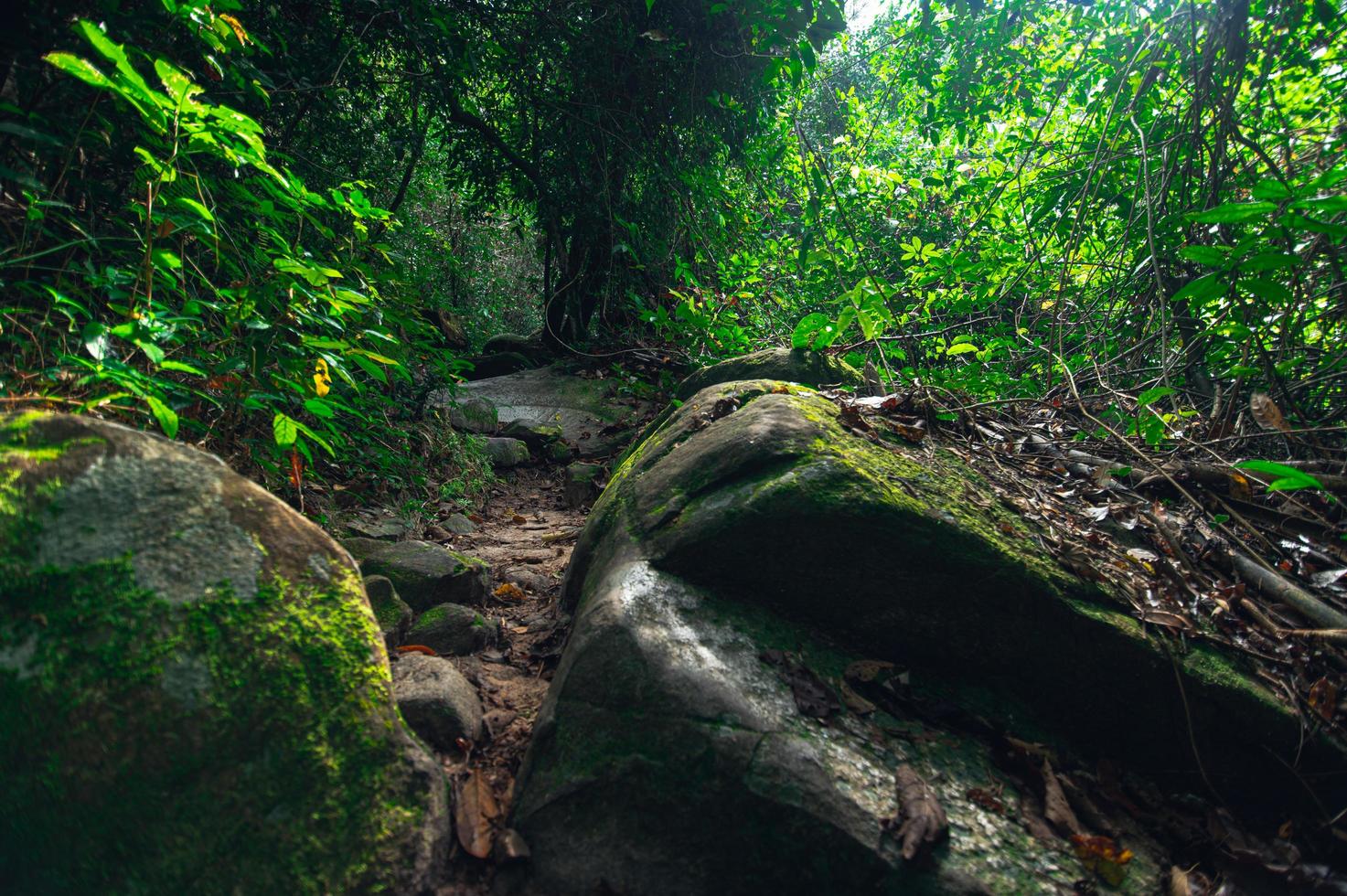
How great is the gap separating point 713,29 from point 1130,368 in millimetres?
4714

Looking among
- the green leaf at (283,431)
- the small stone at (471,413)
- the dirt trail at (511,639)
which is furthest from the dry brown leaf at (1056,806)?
the small stone at (471,413)

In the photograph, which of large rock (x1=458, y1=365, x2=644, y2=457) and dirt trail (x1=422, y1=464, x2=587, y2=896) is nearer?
dirt trail (x1=422, y1=464, x2=587, y2=896)

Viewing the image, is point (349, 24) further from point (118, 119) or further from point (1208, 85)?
point (1208, 85)

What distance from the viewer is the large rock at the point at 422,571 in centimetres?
274

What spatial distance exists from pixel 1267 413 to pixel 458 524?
4159 mm

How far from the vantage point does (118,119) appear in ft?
7.20

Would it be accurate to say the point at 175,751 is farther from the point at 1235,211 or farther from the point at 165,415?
the point at 1235,211

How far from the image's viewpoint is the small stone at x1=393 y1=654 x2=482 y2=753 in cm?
190

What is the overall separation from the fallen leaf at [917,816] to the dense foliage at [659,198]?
170 cm

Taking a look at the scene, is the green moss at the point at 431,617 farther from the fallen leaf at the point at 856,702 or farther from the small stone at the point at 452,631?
the fallen leaf at the point at 856,702

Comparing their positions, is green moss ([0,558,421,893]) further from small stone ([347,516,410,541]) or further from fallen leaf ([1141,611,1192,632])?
fallen leaf ([1141,611,1192,632])

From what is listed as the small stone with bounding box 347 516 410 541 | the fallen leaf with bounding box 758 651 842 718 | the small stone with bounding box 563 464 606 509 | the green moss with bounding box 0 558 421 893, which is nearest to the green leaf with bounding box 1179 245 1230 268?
the fallen leaf with bounding box 758 651 842 718

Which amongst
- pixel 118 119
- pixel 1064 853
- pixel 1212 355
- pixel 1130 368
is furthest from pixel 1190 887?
pixel 118 119

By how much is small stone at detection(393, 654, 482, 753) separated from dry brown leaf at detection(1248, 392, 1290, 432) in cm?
313
